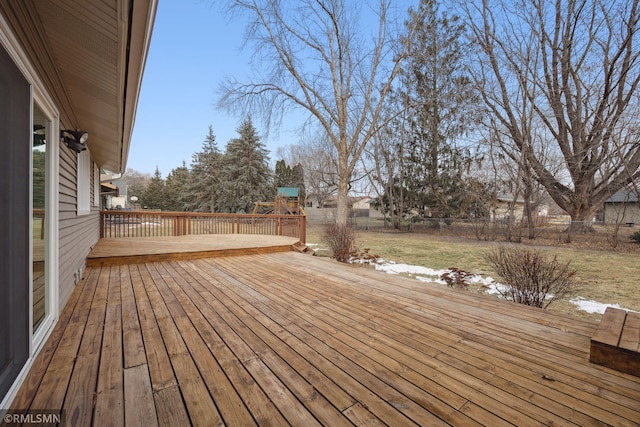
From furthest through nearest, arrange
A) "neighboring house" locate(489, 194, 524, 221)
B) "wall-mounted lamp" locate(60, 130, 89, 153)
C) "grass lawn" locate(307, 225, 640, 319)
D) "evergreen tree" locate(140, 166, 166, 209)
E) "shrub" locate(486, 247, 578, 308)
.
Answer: "evergreen tree" locate(140, 166, 166, 209), "neighboring house" locate(489, 194, 524, 221), "grass lawn" locate(307, 225, 640, 319), "shrub" locate(486, 247, 578, 308), "wall-mounted lamp" locate(60, 130, 89, 153)

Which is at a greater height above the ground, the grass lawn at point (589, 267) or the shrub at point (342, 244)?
the shrub at point (342, 244)

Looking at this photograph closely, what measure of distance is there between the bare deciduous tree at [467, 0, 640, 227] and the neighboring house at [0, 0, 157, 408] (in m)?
13.3

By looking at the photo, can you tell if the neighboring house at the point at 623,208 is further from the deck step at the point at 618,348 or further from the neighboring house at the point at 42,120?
the neighboring house at the point at 42,120

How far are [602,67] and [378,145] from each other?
33.7 ft

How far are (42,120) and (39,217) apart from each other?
80 centimetres

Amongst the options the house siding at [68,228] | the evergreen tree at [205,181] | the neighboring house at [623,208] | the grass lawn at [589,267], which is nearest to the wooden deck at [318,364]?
the house siding at [68,228]

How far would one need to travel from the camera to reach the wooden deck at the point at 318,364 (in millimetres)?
1372

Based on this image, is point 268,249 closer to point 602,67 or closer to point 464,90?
point 464,90

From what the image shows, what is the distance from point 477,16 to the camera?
1148 centimetres

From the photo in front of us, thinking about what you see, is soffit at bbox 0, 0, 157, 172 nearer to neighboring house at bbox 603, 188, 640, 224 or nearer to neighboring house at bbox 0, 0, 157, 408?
neighboring house at bbox 0, 0, 157, 408

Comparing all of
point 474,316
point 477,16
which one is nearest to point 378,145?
point 477,16

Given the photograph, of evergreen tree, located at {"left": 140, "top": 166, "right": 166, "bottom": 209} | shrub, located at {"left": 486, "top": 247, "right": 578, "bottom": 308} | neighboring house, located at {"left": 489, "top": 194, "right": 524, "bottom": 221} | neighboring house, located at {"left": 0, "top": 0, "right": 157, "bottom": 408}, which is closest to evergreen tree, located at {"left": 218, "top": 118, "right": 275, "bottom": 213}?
evergreen tree, located at {"left": 140, "top": 166, "right": 166, "bottom": 209}

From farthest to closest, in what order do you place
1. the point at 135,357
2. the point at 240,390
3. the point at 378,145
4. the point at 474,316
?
the point at 378,145 < the point at 474,316 < the point at 135,357 < the point at 240,390

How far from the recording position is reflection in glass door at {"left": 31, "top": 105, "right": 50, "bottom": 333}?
1845mm
